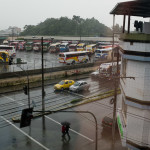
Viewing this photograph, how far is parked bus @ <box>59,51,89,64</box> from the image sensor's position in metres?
39.7

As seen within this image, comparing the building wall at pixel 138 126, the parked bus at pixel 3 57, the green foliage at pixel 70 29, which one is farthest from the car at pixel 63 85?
the green foliage at pixel 70 29

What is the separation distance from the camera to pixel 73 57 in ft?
134

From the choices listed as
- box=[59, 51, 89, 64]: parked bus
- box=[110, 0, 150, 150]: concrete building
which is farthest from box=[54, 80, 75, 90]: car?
box=[110, 0, 150, 150]: concrete building

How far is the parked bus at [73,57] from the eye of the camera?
130 ft

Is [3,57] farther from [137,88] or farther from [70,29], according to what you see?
[70,29]

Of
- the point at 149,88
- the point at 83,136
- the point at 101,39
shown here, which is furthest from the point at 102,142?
the point at 101,39

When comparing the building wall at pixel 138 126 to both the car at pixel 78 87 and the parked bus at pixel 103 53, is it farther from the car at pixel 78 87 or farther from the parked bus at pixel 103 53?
the parked bus at pixel 103 53

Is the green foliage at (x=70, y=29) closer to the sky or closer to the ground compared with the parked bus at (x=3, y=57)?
closer to the sky

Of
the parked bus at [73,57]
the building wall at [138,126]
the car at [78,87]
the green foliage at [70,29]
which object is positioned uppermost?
the green foliage at [70,29]

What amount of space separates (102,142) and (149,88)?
22.2ft

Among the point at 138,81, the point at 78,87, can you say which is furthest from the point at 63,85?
the point at 138,81

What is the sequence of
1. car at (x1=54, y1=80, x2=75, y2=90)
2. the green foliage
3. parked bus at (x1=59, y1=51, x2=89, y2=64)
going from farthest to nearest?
the green foliage < parked bus at (x1=59, y1=51, x2=89, y2=64) < car at (x1=54, y1=80, x2=75, y2=90)

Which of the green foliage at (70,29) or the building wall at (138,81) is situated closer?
the building wall at (138,81)

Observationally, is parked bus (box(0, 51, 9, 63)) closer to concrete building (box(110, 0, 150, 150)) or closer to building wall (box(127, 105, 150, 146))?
concrete building (box(110, 0, 150, 150))
